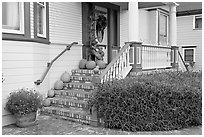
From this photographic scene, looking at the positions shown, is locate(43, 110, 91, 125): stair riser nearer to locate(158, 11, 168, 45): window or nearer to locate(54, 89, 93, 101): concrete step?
locate(54, 89, 93, 101): concrete step

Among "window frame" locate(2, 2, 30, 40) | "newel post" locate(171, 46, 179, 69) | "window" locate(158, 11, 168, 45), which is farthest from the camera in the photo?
"window" locate(158, 11, 168, 45)

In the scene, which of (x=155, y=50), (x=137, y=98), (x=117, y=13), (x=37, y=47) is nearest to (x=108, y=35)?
(x=117, y=13)

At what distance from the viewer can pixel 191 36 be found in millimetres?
14562

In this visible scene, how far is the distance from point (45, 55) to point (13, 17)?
1.56 meters

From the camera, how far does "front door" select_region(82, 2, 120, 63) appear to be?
8945 millimetres

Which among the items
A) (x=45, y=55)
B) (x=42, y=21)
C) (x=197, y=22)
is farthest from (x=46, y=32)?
(x=197, y=22)

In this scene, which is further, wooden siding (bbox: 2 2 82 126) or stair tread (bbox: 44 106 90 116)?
stair tread (bbox: 44 106 90 116)

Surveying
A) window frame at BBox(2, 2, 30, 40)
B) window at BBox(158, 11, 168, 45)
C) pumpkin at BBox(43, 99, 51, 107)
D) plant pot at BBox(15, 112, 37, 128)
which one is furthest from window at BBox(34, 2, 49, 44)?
window at BBox(158, 11, 168, 45)

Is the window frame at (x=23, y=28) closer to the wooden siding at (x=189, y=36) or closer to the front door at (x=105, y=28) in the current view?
the front door at (x=105, y=28)

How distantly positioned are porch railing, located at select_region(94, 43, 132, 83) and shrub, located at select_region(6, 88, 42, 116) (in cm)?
170

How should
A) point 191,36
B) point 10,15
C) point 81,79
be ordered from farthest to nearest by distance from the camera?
point 191,36 → point 81,79 → point 10,15

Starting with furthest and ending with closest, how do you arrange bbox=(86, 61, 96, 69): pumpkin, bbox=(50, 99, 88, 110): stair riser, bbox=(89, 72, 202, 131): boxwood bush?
bbox=(86, 61, 96, 69): pumpkin, bbox=(50, 99, 88, 110): stair riser, bbox=(89, 72, 202, 131): boxwood bush

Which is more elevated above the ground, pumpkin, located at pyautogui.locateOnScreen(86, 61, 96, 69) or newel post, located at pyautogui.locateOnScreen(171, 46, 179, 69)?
newel post, located at pyautogui.locateOnScreen(171, 46, 179, 69)

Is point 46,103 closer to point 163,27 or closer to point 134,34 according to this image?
point 134,34
